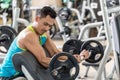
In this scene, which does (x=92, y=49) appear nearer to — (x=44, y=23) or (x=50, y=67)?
(x=44, y=23)

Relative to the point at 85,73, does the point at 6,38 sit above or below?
above

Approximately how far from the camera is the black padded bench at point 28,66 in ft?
7.10

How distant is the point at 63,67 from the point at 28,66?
31cm

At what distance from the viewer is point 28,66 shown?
2.16m

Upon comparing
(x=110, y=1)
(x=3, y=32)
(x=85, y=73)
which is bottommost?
(x=85, y=73)

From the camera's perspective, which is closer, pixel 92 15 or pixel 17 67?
pixel 17 67

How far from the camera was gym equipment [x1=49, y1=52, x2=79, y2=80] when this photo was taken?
7.23 ft

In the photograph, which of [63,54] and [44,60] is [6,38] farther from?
[63,54]

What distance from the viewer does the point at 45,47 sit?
Result: 295 cm

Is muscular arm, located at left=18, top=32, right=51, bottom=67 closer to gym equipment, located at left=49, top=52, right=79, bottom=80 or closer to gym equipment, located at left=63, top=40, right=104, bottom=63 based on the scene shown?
gym equipment, located at left=49, top=52, right=79, bottom=80

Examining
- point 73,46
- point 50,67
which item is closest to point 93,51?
point 73,46

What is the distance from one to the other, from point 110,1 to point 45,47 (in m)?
1.41

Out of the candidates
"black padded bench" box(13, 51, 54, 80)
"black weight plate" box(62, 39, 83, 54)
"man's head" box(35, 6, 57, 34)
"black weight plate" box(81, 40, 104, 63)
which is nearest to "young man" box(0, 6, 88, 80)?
"man's head" box(35, 6, 57, 34)

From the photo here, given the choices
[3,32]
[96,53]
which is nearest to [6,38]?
[3,32]
